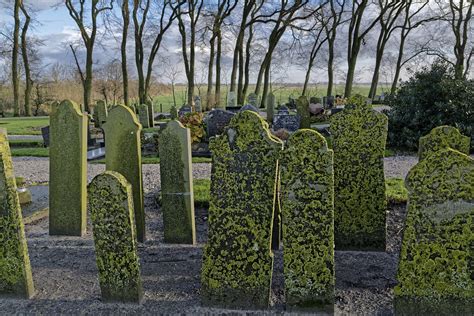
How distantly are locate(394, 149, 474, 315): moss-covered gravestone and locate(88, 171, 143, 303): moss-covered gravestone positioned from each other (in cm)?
215

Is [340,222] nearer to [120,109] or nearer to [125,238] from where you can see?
[125,238]

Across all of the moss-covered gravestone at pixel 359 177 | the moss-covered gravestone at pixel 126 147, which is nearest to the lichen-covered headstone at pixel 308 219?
the moss-covered gravestone at pixel 359 177

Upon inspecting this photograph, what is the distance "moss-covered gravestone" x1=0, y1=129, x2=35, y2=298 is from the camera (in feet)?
12.2

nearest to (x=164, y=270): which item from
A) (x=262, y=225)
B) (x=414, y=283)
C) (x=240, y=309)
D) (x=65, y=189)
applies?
(x=240, y=309)

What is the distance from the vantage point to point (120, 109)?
5.23 meters

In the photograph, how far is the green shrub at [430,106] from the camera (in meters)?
12.6

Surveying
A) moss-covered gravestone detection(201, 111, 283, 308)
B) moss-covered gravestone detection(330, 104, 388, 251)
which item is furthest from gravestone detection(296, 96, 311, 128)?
moss-covered gravestone detection(201, 111, 283, 308)

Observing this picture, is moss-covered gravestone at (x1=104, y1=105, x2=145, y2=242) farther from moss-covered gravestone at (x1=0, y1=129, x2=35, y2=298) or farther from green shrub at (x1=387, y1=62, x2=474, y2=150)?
green shrub at (x1=387, y1=62, x2=474, y2=150)

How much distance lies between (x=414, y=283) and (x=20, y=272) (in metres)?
3.35

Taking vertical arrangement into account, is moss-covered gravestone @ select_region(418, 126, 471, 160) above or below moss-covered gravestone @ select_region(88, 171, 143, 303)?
above

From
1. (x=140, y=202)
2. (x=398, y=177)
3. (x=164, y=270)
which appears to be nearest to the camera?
(x=164, y=270)

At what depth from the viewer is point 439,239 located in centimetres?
306

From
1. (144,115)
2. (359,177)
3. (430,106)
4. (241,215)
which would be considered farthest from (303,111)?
(241,215)

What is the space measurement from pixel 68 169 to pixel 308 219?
3.55 meters
